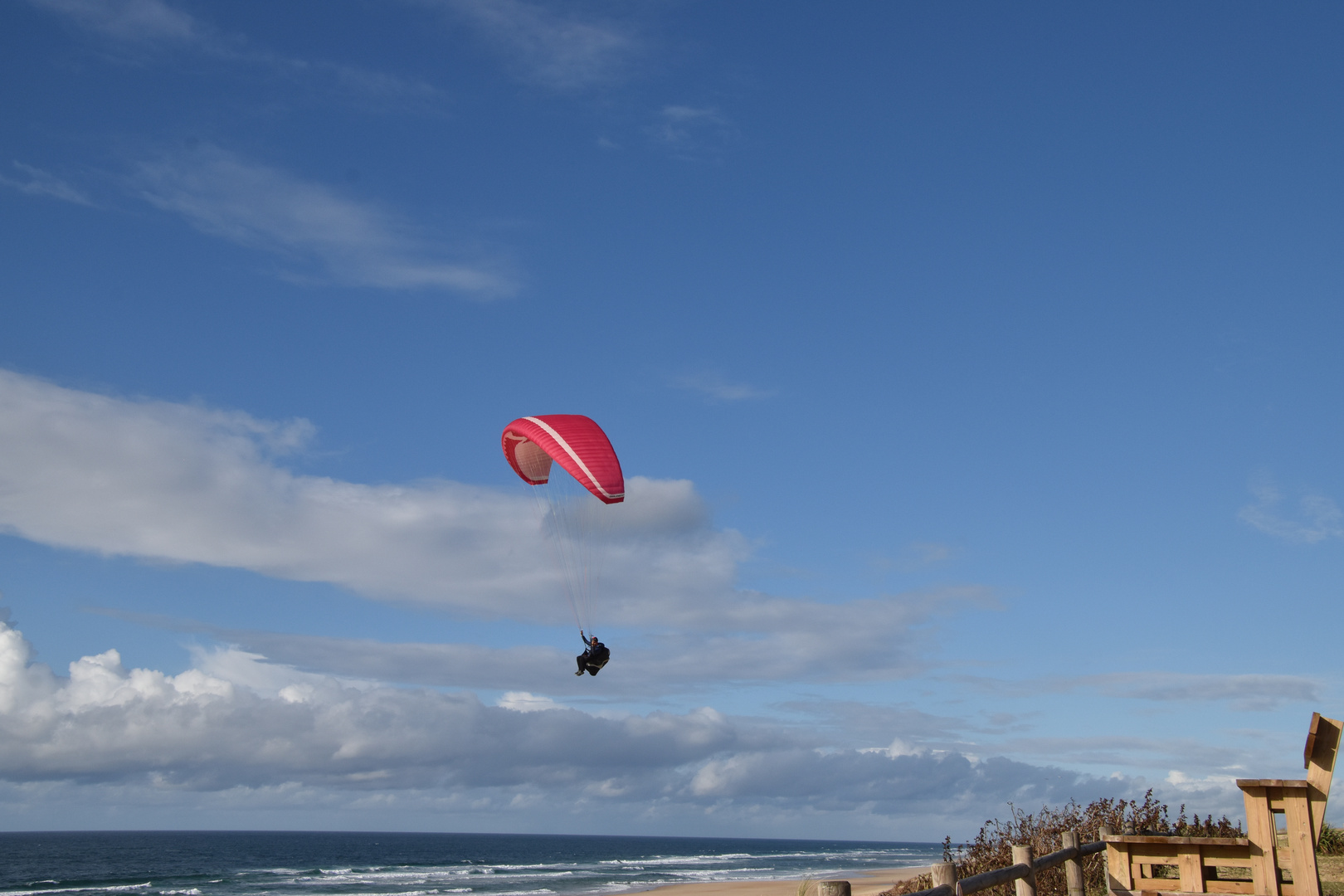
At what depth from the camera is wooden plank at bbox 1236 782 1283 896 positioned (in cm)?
730

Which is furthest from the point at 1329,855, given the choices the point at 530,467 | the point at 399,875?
the point at 399,875

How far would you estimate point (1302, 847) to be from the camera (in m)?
7.29

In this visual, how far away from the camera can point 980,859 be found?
14117 mm

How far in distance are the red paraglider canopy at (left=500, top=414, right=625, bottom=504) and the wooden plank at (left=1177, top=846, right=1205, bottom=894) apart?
942 centimetres

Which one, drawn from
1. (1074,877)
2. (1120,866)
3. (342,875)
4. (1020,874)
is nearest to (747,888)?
(342,875)

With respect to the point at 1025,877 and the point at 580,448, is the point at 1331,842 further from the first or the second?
the point at 580,448

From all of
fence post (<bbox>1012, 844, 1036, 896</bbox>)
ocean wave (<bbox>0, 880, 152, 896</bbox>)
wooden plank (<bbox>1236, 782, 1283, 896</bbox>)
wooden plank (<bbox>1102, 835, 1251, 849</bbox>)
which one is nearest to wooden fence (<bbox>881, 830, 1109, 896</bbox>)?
fence post (<bbox>1012, 844, 1036, 896</bbox>)

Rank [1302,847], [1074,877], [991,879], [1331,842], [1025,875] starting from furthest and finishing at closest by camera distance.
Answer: [1331,842] < [1074,877] < [1025,875] < [1302,847] < [991,879]

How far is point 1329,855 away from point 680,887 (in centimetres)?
3693

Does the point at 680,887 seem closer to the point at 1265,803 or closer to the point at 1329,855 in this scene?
the point at 1329,855

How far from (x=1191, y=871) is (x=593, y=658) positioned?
10197 millimetres

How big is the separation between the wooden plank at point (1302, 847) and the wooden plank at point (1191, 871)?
642 millimetres

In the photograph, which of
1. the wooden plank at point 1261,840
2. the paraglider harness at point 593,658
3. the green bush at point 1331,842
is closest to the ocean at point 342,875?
the paraglider harness at point 593,658

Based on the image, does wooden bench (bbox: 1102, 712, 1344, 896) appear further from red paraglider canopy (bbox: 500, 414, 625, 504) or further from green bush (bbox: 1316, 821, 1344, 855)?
red paraglider canopy (bbox: 500, 414, 625, 504)
